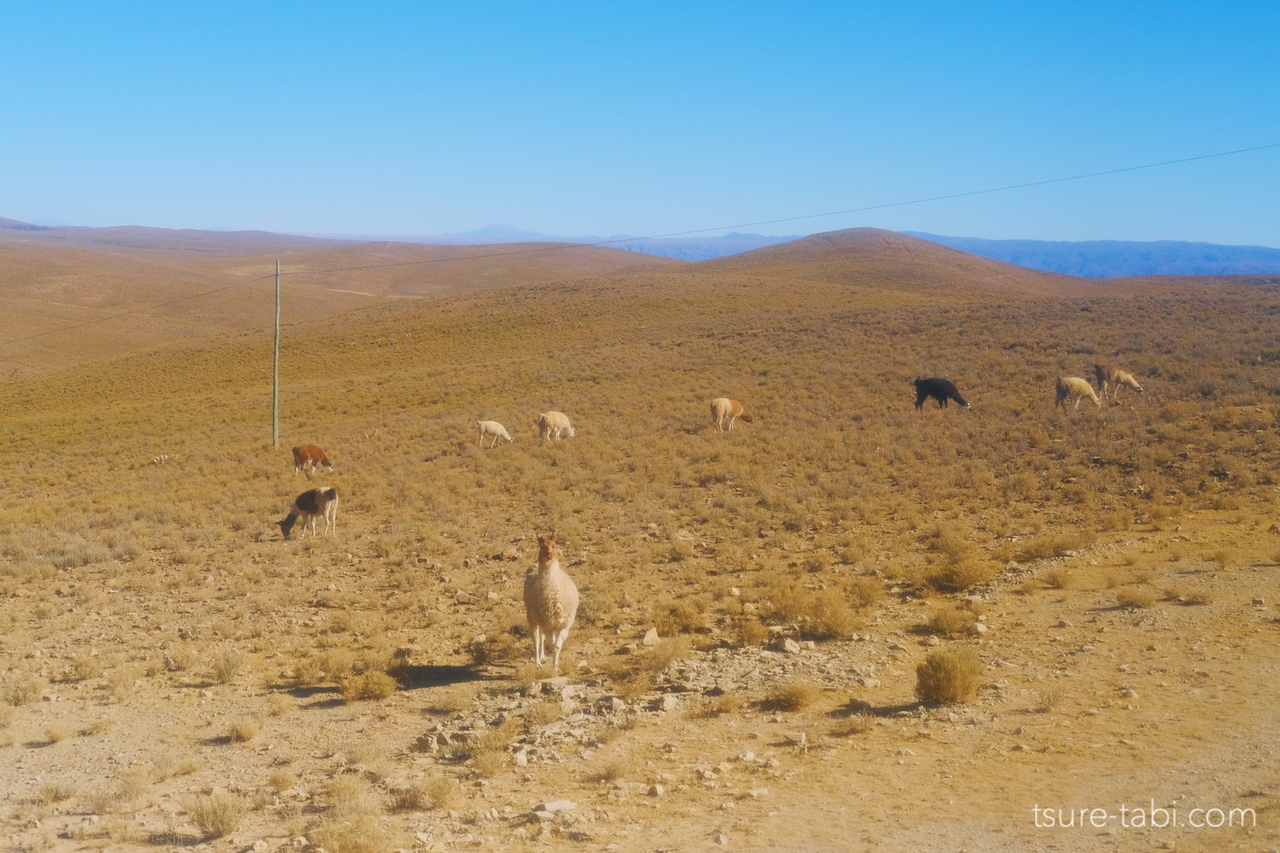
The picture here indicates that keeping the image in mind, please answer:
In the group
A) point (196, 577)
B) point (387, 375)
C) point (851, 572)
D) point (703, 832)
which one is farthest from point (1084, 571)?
point (387, 375)

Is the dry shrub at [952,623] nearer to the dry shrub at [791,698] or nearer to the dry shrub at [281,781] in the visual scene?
the dry shrub at [791,698]

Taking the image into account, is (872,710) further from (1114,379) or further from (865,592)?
(1114,379)

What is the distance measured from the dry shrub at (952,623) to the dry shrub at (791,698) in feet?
7.00

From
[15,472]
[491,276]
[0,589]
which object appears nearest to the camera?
[0,589]

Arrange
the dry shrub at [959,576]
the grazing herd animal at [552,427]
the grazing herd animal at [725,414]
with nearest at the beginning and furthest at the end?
the dry shrub at [959,576] → the grazing herd animal at [725,414] → the grazing herd animal at [552,427]

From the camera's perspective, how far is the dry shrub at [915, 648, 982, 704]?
7.29 meters

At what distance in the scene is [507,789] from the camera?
6.34 metres

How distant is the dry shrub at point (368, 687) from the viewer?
842cm

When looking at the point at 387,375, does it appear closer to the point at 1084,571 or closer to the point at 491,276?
the point at 1084,571

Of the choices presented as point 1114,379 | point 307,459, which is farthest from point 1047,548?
point 307,459

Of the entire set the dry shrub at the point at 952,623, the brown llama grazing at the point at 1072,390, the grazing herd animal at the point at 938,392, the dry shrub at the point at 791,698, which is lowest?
the dry shrub at the point at 791,698

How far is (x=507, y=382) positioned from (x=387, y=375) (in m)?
9.30

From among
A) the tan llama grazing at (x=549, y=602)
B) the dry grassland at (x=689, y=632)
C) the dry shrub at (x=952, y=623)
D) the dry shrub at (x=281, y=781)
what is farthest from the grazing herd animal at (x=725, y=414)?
the dry shrub at (x=281, y=781)

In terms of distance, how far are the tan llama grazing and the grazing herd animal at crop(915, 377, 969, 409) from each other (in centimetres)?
1738
